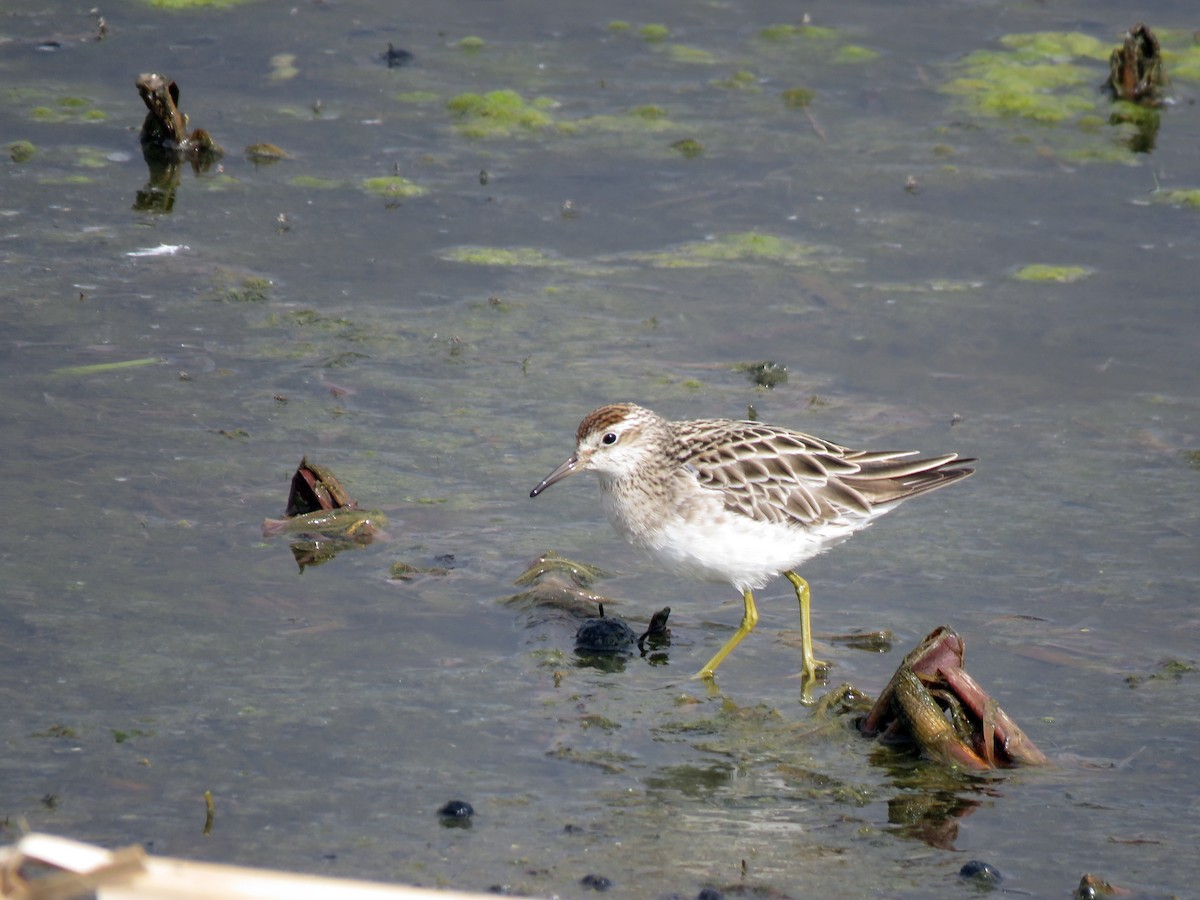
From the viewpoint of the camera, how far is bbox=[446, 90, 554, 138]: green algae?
11906 millimetres

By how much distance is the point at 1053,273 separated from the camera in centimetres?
1015

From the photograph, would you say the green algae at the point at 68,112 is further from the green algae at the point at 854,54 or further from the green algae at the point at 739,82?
the green algae at the point at 854,54

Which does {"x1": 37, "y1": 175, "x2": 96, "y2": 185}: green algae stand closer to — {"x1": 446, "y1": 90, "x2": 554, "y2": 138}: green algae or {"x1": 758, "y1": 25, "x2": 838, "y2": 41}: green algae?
{"x1": 446, "y1": 90, "x2": 554, "y2": 138}: green algae

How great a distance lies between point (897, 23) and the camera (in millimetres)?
13914

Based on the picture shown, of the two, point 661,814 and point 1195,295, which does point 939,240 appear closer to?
point 1195,295

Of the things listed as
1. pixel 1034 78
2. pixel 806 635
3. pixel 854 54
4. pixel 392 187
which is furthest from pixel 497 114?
pixel 806 635

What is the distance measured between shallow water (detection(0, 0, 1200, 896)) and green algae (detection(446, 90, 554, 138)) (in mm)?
221

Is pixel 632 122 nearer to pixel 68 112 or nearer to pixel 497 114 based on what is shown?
pixel 497 114

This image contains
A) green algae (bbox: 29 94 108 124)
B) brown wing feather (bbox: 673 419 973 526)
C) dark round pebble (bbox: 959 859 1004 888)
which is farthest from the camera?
green algae (bbox: 29 94 108 124)

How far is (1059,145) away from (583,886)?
8.96m

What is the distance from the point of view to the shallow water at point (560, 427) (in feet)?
17.7

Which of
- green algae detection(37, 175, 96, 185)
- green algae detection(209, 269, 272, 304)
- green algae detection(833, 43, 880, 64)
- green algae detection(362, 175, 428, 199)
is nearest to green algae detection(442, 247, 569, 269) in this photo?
green algae detection(362, 175, 428, 199)

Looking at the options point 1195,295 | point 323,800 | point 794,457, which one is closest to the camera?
point 323,800

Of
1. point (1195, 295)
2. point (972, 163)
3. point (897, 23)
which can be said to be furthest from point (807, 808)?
point (897, 23)
